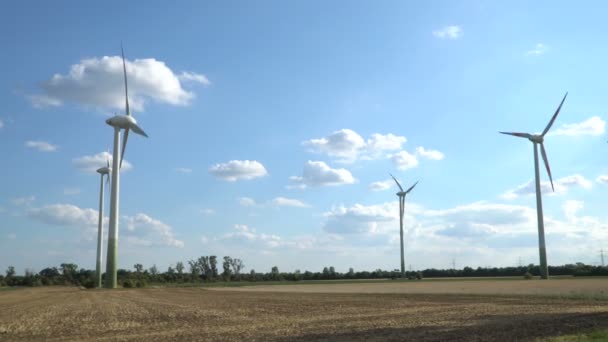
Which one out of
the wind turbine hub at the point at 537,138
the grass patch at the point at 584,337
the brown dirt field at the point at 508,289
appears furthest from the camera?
the wind turbine hub at the point at 537,138

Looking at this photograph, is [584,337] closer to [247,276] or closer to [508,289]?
[508,289]

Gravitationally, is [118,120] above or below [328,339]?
above

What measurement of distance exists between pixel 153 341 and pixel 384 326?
31.9ft

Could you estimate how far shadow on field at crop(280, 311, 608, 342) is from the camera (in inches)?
758

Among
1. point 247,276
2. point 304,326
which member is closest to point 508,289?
point 304,326

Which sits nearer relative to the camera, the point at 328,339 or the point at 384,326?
the point at 328,339

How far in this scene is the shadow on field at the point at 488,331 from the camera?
19.2 metres

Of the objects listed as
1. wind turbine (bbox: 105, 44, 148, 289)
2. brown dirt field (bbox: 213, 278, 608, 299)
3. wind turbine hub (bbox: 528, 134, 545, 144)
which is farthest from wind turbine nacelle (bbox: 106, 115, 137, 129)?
wind turbine hub (bbox: 528, 134, 545, 144)

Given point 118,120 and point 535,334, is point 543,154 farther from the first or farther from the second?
point 535,334

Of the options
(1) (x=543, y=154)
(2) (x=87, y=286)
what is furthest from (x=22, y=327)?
(1) (x=543, y=154)

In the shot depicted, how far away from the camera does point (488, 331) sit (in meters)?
20.9

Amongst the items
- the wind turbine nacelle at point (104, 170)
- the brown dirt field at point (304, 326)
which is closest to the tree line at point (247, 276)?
the wind turbine nacelle at point (104, 170)

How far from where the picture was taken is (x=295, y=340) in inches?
769

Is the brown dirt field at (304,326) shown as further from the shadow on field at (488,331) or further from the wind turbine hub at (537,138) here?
the wind turbine hub at (537,138)
